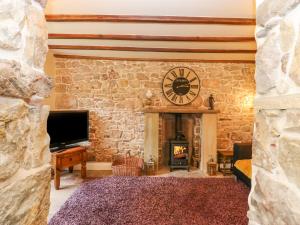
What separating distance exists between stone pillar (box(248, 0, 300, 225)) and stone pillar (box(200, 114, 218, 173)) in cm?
367

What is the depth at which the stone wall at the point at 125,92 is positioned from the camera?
15.7 ft

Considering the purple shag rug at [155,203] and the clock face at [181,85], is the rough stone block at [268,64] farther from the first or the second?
the clock face at [181,85]

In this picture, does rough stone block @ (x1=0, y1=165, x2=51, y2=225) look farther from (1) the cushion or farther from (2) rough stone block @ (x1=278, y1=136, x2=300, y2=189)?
(1) the cushion

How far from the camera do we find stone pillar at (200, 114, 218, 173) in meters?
4.58

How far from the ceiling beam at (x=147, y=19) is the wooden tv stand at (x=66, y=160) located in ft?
6.79

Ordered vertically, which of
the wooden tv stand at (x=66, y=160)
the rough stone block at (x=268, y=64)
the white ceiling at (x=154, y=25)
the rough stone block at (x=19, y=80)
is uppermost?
the white ceiling at (x=154, y=25)

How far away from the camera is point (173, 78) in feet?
15.7

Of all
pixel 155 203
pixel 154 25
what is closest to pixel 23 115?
pixel 155 203

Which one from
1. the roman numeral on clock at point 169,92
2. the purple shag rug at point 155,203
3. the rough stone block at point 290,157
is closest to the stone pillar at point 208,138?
the roman numeral on clock at point 169,92

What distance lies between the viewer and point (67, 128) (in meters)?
4.15

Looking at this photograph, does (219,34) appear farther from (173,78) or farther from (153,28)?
(173,78)

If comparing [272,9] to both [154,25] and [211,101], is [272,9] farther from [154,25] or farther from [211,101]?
[211,101]

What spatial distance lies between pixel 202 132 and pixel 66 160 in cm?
269

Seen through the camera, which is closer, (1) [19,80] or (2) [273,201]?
(1) [19,80]
